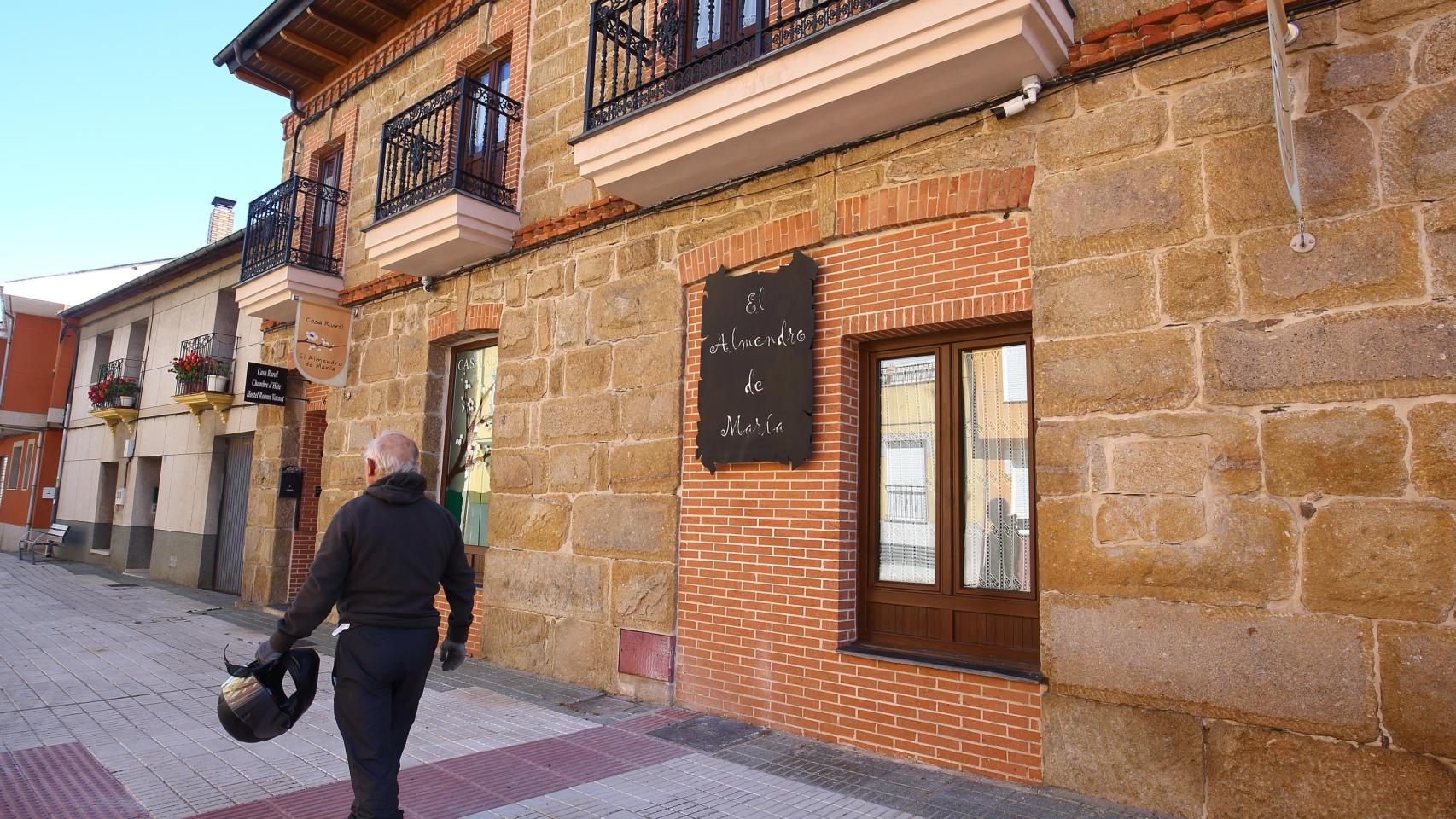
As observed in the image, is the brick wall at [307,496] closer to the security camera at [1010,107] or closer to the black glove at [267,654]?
the black glove at [267,654]

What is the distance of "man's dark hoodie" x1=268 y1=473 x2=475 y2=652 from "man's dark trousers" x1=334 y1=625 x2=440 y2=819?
6 centimetres

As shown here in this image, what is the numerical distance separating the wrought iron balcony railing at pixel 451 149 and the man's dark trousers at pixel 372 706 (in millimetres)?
5259

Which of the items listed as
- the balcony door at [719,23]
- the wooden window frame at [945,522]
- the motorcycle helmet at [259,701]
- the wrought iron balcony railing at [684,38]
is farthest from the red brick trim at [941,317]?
the motorcycle helmet at [259,701]

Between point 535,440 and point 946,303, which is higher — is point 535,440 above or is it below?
below

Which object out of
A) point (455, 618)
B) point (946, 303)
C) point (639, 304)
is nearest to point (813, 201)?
point (946, 303)

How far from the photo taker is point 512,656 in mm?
7027

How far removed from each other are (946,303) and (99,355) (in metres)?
21.8

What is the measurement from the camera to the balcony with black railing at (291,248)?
985cm

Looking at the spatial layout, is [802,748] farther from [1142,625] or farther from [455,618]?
[455,618]

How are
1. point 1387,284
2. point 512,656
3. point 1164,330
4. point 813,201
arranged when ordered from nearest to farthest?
point 1387,284, point 1164,330, point 813,201, point 512,656

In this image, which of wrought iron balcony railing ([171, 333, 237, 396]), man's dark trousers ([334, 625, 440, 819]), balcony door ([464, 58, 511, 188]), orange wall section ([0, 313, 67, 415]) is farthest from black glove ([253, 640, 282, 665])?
orange wall section ([0, 313, 67, 415])

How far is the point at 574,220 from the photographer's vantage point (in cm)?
702

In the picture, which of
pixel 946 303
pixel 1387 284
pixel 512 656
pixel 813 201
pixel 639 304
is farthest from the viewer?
pixel 512 656

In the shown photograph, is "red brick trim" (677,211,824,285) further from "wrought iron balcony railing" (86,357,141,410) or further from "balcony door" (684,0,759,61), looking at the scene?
"wrought iron balcony railing" (86,357,141,410)
